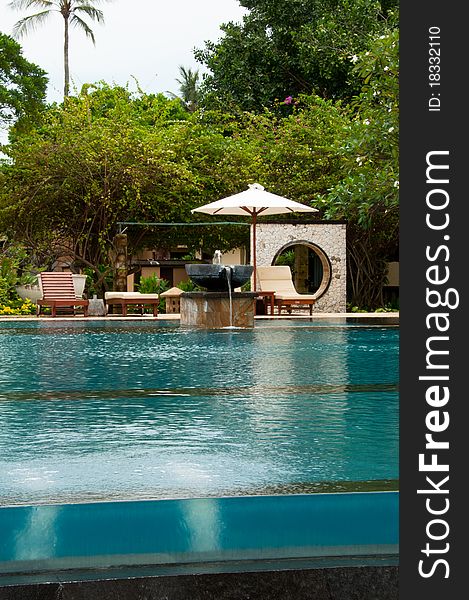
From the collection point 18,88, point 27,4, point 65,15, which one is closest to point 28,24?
point 27,4

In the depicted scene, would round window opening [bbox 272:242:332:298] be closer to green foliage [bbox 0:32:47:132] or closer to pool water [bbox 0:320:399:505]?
green foliage [bbox 0:32:47:132]

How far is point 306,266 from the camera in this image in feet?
81.7

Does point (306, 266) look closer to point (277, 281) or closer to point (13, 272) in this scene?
point (277, 281)

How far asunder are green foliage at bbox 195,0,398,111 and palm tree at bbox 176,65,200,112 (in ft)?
71.6

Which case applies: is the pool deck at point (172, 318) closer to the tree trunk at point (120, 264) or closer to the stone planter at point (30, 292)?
the stone planter at point (30, 292)

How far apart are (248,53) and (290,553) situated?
1069 inches

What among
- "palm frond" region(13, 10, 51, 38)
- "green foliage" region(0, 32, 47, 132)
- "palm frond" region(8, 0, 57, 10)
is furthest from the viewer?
"palm frond" region(8, 0, 57, 10)

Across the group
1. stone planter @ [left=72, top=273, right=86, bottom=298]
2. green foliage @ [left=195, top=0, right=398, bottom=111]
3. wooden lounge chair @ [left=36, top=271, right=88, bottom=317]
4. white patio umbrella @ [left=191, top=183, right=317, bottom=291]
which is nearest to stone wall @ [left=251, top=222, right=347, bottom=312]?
white patio umbrella @ [left=191, top=183, right=317, bottom=291]

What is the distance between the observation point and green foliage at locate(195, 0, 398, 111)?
94.1 feet

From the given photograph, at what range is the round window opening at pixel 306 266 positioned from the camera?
19734mm

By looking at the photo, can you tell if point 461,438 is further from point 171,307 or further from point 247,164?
point 247,164

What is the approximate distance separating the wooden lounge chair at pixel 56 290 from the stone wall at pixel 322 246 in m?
3.89

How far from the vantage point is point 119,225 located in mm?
20156

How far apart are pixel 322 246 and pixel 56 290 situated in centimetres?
555
